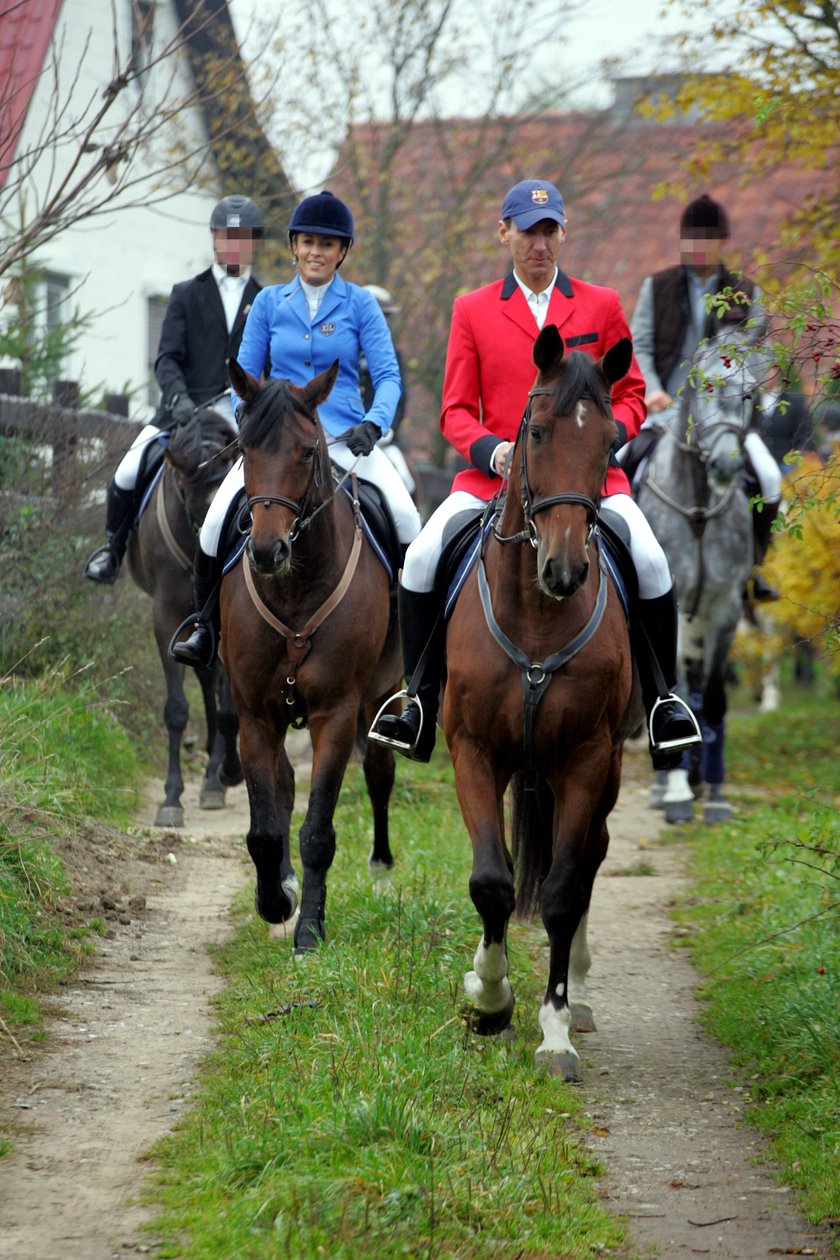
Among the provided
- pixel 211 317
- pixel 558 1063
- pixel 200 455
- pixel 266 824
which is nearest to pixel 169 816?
pixel 200 455

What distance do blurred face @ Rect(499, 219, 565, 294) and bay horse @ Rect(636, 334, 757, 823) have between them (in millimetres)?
4270

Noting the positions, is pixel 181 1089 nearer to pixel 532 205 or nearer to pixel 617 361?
pixel 617 361

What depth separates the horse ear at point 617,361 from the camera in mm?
5753

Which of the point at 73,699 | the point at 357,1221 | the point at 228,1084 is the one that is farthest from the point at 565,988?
the point at 73,699

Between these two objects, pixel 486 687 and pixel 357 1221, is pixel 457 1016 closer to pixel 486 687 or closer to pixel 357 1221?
pixel 486 687

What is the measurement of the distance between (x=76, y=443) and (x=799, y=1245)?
842 centimetres

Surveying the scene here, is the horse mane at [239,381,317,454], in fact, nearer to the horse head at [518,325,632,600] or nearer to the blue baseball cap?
the blue baseball cap

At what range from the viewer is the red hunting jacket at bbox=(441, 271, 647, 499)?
6574 mm

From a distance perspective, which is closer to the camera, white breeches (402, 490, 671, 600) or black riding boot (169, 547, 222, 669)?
white breeches (402, 490, 671, 600)

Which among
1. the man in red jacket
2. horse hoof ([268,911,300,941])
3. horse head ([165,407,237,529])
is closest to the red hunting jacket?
the man in red jacket

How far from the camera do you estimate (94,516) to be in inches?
461

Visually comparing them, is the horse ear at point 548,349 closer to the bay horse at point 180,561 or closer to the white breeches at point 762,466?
the bay horse at point 180,561

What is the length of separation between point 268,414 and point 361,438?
782 millimetres

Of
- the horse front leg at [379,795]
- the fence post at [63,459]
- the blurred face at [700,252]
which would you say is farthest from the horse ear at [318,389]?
the blurred face at [700,252]
